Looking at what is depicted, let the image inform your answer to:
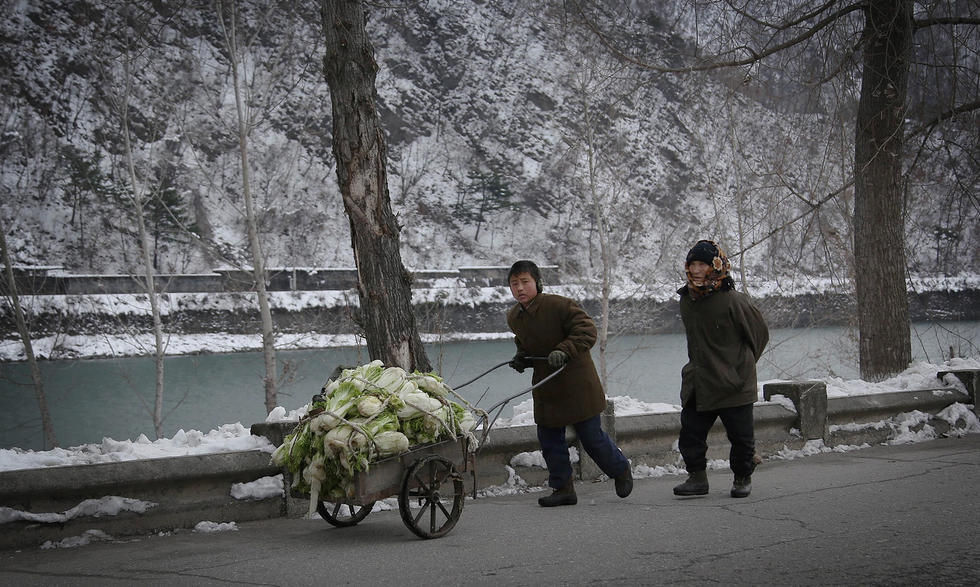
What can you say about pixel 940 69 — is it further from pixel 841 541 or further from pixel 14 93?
pixel 14 93

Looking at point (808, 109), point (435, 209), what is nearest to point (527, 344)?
point (808, 109)

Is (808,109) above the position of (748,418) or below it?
above

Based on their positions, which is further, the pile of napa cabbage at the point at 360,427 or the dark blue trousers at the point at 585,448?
the dark blue trousers at the point at 585,448

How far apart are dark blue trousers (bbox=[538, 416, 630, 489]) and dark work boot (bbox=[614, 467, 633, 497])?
0.09 ft

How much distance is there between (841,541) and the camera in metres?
4.52

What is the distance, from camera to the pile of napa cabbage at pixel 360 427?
15.7ft

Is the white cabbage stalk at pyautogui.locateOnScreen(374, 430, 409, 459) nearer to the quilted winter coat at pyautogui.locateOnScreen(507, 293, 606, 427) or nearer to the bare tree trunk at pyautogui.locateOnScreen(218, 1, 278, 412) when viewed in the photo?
the quilted winter coat at pyautogui.locateOnScreen(507, 293, 606, 427)

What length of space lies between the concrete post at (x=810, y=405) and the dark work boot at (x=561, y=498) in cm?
339

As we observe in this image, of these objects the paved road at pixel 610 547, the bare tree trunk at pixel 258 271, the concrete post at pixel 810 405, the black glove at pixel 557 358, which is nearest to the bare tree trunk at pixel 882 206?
the concrete post at pixel 810 405

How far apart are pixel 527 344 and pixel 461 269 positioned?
235 ft

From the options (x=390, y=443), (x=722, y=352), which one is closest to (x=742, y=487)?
(x=722, y=352)

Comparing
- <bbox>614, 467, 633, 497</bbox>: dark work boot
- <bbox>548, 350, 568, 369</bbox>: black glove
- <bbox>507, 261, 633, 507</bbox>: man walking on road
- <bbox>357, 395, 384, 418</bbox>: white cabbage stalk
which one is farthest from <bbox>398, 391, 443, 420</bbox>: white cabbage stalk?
<bbox>614, 467, 633, 497</bbox>: dark work boot

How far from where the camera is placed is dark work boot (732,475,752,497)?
243 inches

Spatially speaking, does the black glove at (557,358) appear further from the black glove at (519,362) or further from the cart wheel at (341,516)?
the cart wheel at (341,516)
